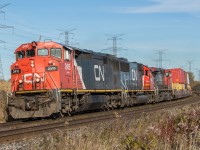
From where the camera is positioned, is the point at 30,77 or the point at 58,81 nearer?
the point at 58,81

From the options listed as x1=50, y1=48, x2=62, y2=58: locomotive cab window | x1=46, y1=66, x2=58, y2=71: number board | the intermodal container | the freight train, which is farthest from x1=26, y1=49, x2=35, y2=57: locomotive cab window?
the intermodal container

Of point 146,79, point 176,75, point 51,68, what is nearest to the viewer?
point 51,68

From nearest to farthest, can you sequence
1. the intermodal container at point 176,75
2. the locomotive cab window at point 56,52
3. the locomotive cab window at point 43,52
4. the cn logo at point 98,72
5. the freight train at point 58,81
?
the freight train at point 58,81, the locomotive cab window at point 56,52, the locomotive cab window at point 43,52, the cn logo at point 98,72, the intermodal container at point 176,75

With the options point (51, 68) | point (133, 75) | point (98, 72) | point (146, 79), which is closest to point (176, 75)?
point (146, 79)

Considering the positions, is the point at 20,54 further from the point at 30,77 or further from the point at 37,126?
the point at 37,126

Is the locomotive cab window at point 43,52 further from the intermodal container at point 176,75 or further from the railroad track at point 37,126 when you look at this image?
the intermodal container at point 176,75

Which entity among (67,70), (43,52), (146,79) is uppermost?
(43,52)

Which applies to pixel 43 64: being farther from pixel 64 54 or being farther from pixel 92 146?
pixel 92 146

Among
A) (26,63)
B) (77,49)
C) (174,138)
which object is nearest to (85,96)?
(77,49)

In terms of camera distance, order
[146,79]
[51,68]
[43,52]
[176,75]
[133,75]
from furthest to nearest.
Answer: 1. [176,75]
2. [146,79]
3. [133,75]
4. [43,52]
5. [51,68]

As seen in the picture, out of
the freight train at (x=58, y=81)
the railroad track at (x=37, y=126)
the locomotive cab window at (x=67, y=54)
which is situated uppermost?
the locomotive cab window at (x=67, y=54)

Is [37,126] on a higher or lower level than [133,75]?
lower

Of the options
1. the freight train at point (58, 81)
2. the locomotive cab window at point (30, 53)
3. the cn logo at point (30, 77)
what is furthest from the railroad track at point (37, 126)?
the locomotive cab window at point (30, 53)

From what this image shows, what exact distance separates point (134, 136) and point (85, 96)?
528 inches
